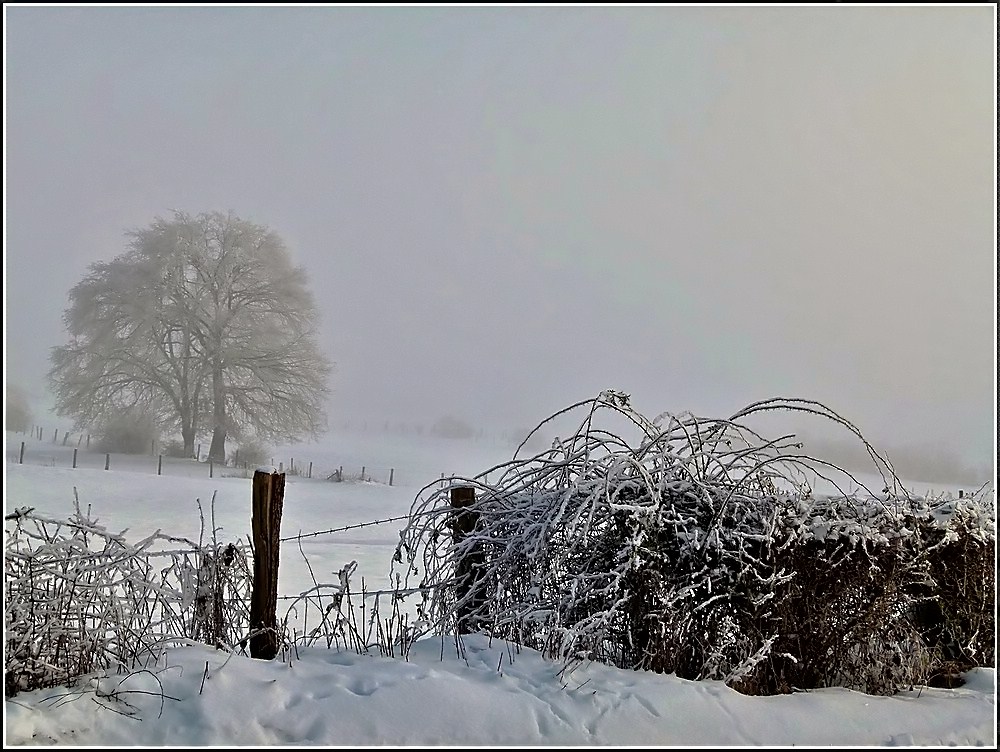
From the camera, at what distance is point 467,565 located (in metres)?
4.87

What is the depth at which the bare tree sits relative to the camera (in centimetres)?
2714

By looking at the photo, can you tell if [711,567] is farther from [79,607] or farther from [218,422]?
[218,422]

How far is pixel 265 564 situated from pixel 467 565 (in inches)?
44.4

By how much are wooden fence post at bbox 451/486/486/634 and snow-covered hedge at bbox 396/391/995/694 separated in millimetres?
11

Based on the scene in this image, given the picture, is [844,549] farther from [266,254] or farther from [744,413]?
[266,254]

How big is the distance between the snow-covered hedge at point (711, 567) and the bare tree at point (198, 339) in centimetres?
2366

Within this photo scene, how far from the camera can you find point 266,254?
1155 inches

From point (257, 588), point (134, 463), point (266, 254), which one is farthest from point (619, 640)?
point (266, 254)

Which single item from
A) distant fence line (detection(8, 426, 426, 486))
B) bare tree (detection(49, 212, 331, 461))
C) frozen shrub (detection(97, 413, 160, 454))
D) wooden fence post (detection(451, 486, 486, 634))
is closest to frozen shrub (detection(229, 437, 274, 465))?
distant fence line (detection(8, 426, 426, 486))

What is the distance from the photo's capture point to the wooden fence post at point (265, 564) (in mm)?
4418

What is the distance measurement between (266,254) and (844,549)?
27.2m

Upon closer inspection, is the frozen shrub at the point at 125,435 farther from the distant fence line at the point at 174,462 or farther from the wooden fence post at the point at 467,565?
the wooden fence post at the point at 467,565

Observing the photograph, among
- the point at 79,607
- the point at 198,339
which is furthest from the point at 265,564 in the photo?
the point at 198,339

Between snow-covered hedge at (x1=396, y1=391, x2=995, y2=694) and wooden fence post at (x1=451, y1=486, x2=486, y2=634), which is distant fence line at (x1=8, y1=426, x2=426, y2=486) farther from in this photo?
snow-covered hedge at (x1=396, y1=391, x2=995, y2=694)
